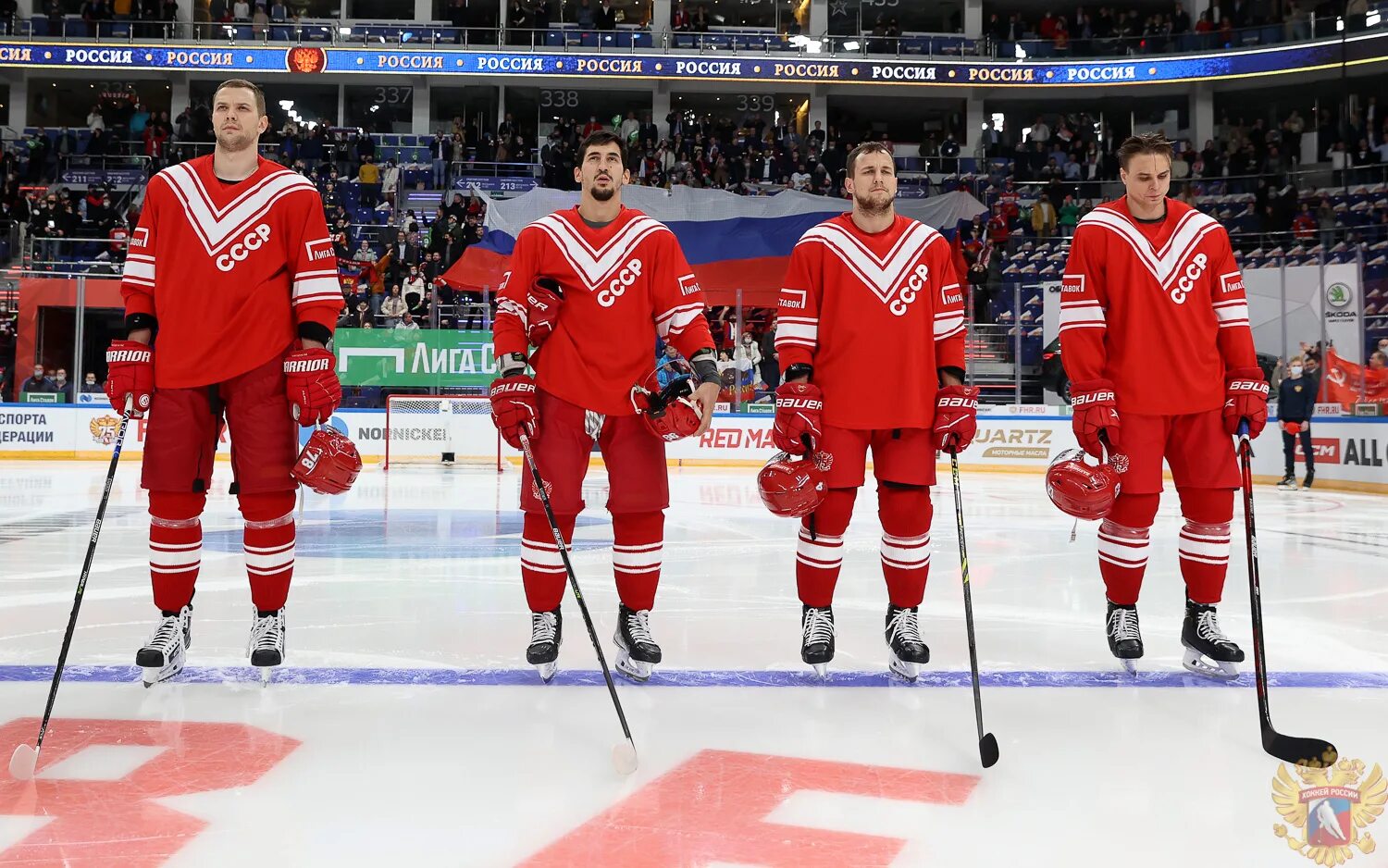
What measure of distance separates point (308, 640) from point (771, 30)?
25.7 metres

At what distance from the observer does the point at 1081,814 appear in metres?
2.12

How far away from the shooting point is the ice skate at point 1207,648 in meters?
3.28

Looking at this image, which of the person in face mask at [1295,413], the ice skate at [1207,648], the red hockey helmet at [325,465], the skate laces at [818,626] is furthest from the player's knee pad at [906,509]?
the person in face mask at [1295,413]

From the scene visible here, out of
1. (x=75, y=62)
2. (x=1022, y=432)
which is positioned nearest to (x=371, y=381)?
(x=1022, y=432)

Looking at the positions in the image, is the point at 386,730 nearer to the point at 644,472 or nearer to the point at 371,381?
the point at 644,472

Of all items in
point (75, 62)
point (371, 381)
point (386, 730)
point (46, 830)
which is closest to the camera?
point (46, 830)

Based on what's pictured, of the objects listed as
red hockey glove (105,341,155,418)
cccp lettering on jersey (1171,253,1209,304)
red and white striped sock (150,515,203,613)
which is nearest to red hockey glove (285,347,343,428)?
red hockey glove (105,341,155,418)

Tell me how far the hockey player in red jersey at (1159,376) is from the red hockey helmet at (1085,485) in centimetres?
6

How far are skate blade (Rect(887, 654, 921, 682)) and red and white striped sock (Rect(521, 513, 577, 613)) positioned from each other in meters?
1.05

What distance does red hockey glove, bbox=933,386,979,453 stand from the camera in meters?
3.24

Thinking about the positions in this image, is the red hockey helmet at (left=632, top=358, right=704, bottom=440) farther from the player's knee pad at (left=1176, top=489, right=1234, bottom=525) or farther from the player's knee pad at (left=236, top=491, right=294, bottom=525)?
the player's knee pad at (left=1176, top=489, right=1234, bottom=525)

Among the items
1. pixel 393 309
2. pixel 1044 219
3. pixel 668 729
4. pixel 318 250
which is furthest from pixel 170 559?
pixel 1044 219

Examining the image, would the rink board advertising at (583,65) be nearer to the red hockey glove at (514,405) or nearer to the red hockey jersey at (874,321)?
the red hockey jersey at (874,321)

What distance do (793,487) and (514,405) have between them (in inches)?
34.2
